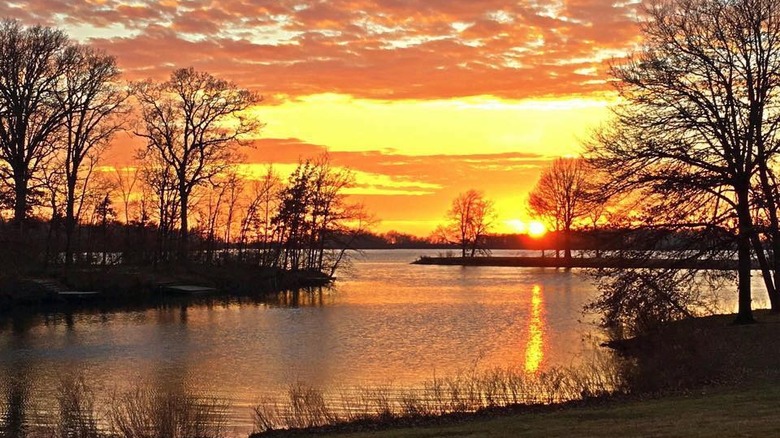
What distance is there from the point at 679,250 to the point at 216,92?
42.9m

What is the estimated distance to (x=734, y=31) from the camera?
24.7 meters

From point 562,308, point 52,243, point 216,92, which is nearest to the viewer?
point 562,308

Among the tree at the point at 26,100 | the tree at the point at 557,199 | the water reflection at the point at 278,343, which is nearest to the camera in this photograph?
the water reflection at the point at 278,343

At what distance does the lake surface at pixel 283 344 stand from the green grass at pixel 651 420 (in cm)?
530

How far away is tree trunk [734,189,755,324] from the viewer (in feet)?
80.7

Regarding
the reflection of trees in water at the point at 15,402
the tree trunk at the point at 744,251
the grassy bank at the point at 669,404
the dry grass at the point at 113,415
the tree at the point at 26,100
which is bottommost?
the reflection of trees in water at the point at 15,402

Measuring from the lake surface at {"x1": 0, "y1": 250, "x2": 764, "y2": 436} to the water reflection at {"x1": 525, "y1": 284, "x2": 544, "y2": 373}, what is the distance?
4cm

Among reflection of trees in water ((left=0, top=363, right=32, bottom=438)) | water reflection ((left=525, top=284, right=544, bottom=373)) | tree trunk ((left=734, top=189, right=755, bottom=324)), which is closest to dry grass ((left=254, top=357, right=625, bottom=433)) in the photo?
water reflection ((left=525, top=284, right=544, bottom=373))

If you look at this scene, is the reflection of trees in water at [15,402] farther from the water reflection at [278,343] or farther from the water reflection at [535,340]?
the water reflection at [535,340]

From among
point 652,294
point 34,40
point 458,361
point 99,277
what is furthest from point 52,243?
point 652,294

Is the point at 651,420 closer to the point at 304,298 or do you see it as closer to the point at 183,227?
the point at 304,298

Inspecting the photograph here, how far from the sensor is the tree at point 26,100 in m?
46.2

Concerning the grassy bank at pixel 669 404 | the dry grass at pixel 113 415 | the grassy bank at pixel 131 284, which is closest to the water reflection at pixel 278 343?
the dry grass at pixel 113 415

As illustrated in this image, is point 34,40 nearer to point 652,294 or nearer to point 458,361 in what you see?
point 458,361
